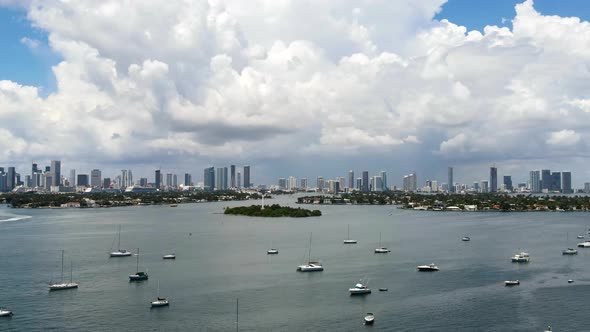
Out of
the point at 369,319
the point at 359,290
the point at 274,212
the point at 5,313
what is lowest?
the point at 369,319

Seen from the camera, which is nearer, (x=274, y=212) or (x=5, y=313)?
(x=5, y=313)

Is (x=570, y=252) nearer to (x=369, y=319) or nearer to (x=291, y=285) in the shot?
(x=291, y=285)

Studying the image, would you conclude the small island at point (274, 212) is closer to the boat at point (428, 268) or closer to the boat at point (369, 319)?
the boat at point (428, 268)

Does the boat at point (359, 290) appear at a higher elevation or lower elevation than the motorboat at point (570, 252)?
lower

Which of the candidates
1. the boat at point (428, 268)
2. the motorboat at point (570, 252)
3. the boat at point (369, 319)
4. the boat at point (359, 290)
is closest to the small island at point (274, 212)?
the motorboat at point (570, 252)

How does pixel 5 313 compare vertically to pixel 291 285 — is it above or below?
above

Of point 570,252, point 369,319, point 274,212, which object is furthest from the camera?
point 274,212

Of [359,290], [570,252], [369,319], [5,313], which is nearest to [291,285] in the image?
[359,290]

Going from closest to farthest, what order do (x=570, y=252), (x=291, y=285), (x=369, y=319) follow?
(x=369, y=319)
(x=291, y=285)
(x=570, y=252)

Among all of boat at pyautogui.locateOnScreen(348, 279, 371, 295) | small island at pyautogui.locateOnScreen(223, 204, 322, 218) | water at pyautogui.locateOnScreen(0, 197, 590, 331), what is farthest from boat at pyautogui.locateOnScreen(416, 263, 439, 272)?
small island at pyautogui.locateOnScreen(223, 204, 322, 218)

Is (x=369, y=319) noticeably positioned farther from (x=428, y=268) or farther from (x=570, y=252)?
(x=570, y=252)
